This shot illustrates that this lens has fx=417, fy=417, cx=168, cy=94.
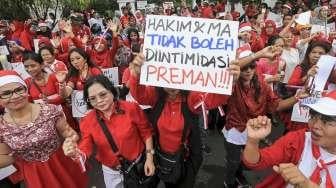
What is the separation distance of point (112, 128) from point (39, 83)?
82.1 inches

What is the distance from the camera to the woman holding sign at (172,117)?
367 cm

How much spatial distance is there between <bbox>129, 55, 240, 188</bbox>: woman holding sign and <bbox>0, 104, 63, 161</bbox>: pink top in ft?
2.52

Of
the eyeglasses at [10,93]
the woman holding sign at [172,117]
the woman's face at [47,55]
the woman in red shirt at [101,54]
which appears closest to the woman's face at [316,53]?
the woman holding sign at [172,117]

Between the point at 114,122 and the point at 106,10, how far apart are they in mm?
23984

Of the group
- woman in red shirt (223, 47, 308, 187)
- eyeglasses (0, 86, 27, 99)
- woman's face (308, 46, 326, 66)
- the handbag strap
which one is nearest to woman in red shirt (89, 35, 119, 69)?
woman in red shirt (223, 47, 308, 187)

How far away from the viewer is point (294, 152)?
264cm

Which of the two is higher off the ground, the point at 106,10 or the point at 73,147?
the point at 106,10

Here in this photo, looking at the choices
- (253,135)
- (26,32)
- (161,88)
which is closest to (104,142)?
(161,88)

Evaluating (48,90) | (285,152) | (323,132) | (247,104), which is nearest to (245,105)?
(247,104)

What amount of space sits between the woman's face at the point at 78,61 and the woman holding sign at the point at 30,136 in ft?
6.70

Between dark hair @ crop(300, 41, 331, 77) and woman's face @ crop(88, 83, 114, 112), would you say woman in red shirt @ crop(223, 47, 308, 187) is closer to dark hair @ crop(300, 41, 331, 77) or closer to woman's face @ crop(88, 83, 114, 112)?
dark hair @ crop(300, 41, 331, 77)

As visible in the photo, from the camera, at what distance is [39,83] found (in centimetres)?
515

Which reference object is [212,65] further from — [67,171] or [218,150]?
[218,150]

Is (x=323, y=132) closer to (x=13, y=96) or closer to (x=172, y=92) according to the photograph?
(x=172, y=92)
